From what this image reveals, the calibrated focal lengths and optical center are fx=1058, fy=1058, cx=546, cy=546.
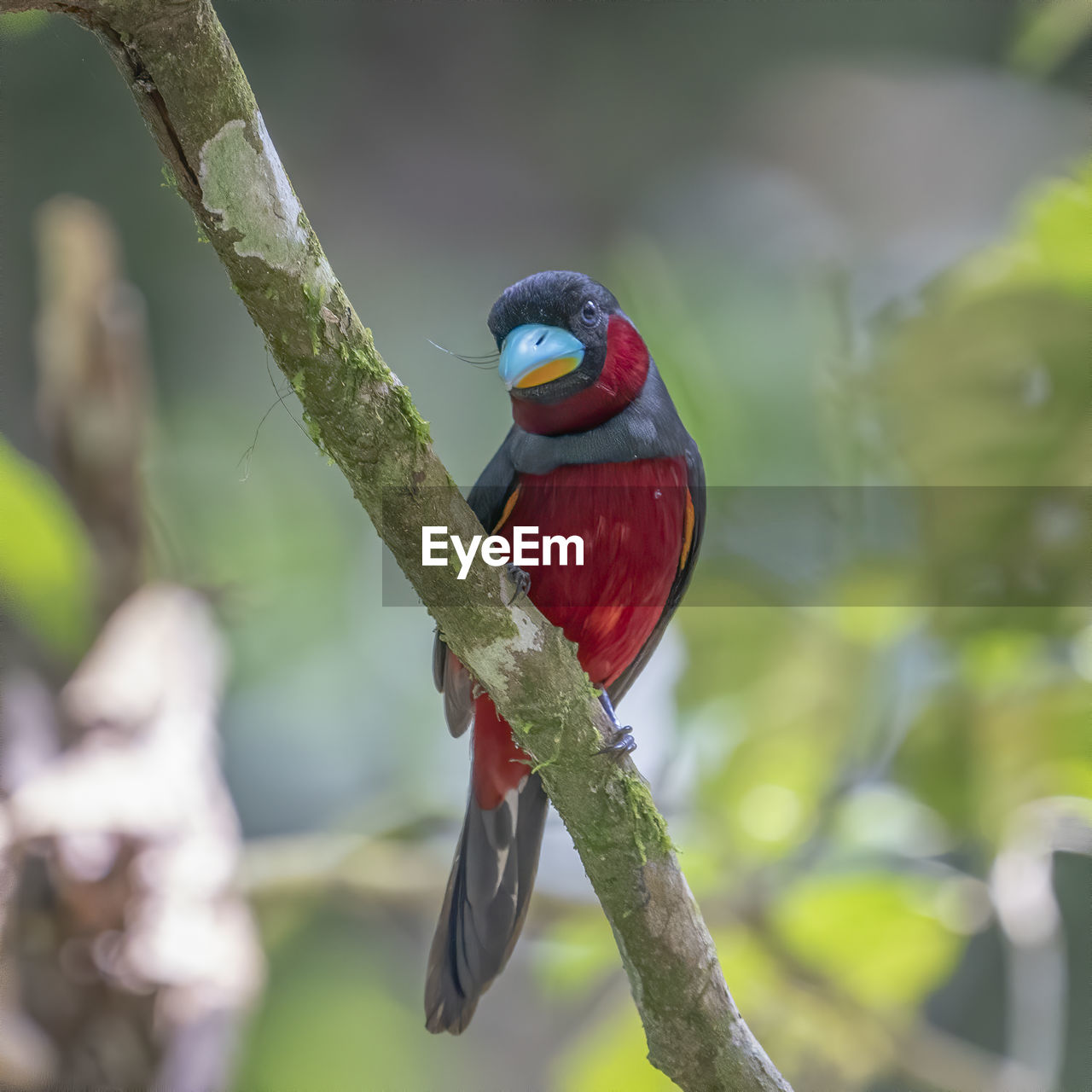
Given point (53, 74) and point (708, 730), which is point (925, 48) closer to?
point (708, 730)

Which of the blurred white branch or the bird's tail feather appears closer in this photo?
the bird's tail feather

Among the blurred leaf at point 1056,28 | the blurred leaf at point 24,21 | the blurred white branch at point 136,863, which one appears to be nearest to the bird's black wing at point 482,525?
the blurred white branch at point 136,863

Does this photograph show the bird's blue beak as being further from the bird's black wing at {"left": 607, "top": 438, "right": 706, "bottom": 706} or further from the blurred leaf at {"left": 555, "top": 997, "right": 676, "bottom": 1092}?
the blurred leaf at {"left": 555, "top": 997, "right": 676, "bottom": 1092}

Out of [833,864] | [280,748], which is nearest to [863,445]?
[833,864]

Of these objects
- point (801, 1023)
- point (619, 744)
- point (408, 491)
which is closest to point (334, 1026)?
point (801, 1023)

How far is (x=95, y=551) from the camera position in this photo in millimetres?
2369

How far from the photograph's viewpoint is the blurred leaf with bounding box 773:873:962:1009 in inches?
86.4

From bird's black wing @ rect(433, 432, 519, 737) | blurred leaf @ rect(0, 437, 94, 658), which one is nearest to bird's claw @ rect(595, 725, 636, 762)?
bird's black wing @ rect(433, 432, 519, 737)

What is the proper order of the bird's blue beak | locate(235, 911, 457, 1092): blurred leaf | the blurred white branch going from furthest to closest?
1. locate(235, 911, 457, 1092): blurred leaf
2. the blurred white branch
3. the bird's blue beak

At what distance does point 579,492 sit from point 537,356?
0.73 ft

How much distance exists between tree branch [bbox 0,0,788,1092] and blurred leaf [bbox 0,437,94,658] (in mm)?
964

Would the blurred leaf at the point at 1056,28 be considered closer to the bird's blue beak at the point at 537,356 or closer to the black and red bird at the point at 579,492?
the black and red bird at the point at 579,492

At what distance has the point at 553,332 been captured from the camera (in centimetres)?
159

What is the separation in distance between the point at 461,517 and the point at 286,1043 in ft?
7.82
